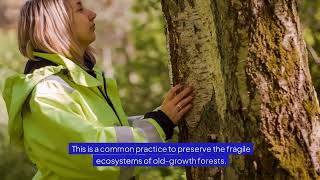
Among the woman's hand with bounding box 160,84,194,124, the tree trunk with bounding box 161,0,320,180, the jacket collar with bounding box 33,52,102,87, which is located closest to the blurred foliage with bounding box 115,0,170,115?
the jacket collar with bounding box 33,52,102,87

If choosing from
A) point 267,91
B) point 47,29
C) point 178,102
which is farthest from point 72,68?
point 267,91

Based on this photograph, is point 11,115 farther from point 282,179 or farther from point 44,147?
point 282,179

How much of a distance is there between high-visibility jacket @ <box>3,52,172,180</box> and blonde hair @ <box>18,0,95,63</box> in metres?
0.04

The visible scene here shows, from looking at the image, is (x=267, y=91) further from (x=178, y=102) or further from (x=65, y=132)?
(x=65, y=132)

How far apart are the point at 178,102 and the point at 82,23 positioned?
54 centimetres

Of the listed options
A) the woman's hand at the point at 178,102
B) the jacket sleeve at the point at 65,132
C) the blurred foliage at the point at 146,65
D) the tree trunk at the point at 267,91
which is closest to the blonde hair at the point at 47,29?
the jacket sleeve at the point at 65,132

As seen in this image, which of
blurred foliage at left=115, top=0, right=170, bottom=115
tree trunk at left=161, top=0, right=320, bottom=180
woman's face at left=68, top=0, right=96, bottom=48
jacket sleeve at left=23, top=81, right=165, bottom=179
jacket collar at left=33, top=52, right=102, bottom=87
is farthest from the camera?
blurred foliage at left=115, top=0, right=170, bottom=115

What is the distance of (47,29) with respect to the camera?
2424mm

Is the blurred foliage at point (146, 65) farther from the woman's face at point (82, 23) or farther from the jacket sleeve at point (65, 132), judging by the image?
the jacket sleeve at point (65, 132)

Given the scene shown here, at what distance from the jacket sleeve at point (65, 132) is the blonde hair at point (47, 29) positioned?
0.20 meters

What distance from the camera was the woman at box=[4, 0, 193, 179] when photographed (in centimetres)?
223

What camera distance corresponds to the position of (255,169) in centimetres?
209

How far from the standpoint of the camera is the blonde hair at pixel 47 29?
243cm

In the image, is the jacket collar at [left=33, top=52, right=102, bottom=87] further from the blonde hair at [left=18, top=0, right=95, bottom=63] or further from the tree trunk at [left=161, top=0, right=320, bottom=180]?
the tree trunk at [left=161, top=0, right=320, bottom=180]
